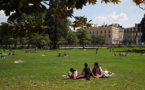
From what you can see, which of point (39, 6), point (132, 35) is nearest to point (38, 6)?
point (39, 6)

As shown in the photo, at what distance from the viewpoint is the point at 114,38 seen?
365 ft

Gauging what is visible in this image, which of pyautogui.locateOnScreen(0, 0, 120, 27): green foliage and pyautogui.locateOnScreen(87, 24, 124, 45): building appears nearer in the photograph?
pyautogui.locateOnScreen(0, 0, 120, 27): green foliage

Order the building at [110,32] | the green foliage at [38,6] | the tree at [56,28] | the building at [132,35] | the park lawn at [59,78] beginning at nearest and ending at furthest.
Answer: the green foliage at [38,6]
the park lawn at [59,78]
the tree at [56,28]
the building at [110,32]
the building at [132,35]

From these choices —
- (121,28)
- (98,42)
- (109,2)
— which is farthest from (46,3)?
(121,28)

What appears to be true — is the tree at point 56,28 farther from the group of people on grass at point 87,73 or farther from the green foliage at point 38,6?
the green foliage at point 38,6

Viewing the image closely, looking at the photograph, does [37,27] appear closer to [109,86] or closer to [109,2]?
[109,2]

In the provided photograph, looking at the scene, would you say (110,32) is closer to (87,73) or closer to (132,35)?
(132,35)

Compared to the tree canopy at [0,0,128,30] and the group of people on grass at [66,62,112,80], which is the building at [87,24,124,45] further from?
the tree canopy at [0,0,128,30]

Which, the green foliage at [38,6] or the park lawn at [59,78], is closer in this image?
the green foliage at [38,6]

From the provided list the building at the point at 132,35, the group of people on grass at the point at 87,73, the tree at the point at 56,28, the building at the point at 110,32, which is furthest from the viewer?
the building at the point at 132,35

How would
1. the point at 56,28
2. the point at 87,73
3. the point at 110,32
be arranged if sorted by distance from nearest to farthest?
the point at 87,73
the point at 56,28
the point at 110,32

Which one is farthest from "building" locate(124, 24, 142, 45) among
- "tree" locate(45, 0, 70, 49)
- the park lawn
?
the park lawn

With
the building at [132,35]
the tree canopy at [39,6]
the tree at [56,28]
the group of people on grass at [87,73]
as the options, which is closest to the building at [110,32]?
the building at [132,35]

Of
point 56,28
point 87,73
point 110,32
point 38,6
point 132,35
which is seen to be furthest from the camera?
point 132,35
